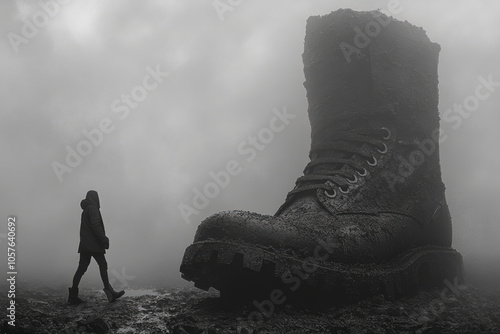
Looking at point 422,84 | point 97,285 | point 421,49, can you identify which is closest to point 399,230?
point 422,84

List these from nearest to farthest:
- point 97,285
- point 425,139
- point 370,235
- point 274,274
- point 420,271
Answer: point 274,274, point 370,235, point 420,271, point 425,139, point 97,285

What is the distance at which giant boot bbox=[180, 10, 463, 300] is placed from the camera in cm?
211

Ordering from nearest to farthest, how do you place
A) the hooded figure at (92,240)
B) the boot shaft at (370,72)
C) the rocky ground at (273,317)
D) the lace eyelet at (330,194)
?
1. the rocky ground at (273,317)
2. the lace eyelet at (330,194)
3. the boot shaft at (370,72)
4. the hooded figure at (92,240)

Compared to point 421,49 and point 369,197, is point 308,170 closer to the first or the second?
point 369,197

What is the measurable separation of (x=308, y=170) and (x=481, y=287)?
147 cm

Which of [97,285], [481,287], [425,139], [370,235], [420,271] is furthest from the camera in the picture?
[97,285]

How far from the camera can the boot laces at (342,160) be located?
9.27ft

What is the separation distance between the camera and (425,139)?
10.8 ft

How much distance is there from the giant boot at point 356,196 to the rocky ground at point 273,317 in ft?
0.35

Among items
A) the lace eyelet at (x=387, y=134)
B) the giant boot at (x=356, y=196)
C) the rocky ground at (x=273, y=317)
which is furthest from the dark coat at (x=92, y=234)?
the lace eyelet at (x=387, y=134)

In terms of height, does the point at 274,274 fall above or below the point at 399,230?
below

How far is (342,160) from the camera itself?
2.97 m

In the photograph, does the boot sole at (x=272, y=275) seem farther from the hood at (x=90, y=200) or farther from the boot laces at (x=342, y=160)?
the hood at (x=90, y=200)

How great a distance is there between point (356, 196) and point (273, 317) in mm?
1110
